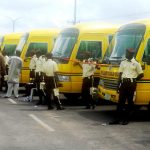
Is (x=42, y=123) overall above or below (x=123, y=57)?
below

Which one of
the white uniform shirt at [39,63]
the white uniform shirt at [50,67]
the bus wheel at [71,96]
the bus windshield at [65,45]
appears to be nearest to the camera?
the white uniform shirt at [50,67]

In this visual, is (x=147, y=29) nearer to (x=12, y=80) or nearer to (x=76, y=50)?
(x=76, y=50)

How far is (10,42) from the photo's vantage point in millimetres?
23328

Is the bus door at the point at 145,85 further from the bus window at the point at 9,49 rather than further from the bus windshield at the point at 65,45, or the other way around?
the bus window at the point at 9,49

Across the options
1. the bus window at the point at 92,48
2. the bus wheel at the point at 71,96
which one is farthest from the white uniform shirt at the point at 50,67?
the bus wheel at the point at 71,96

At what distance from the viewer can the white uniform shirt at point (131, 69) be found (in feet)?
37.6

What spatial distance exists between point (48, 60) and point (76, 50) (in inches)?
57.3

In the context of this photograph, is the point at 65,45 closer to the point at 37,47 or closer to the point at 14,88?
the point at 14,88

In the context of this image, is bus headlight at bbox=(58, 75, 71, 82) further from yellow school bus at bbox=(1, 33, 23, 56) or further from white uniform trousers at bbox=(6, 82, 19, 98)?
yellow school bus at bbox=(1, 33, 23, 56)

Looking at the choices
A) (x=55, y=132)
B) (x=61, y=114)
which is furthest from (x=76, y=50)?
(x=55, y=132)

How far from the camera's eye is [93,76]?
14.8 metres

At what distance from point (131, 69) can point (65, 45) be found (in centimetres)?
488

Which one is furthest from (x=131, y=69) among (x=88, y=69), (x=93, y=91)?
(x=88, y=69)

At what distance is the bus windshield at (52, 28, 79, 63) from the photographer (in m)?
15.6
